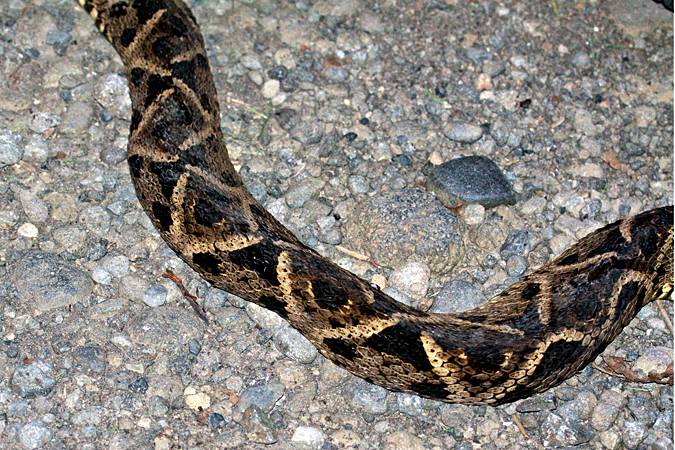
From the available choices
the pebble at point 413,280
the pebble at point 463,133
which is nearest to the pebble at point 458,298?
the pebble at point 413,280

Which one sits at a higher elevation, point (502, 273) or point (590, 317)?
point (590, 317)

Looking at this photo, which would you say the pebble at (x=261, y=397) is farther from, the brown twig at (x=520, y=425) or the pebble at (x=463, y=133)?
the pebble at (x=463, y=133)

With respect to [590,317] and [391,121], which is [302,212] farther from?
[590,317]

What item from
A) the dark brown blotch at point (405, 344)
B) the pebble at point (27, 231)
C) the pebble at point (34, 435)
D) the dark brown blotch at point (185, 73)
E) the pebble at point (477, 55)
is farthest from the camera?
the pebble at point (477, 55)

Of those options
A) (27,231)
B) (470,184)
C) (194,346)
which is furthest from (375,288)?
(27,231)

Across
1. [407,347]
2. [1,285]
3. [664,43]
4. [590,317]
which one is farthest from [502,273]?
[1,285]

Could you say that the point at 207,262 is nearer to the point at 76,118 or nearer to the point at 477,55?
the point at 76,118
